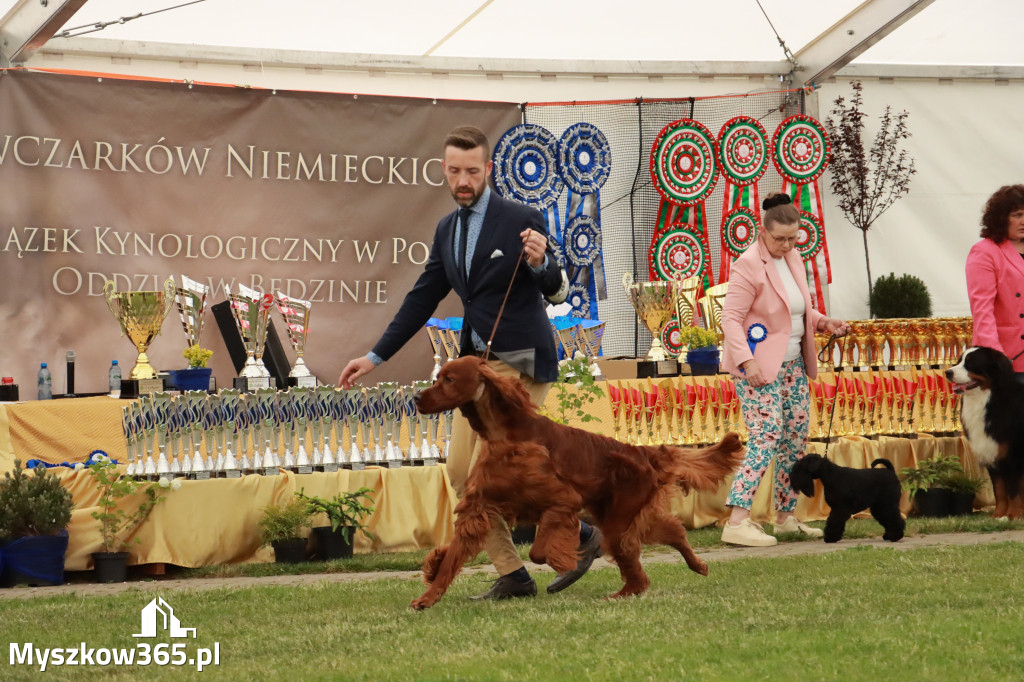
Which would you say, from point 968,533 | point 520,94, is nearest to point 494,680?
point 968,533

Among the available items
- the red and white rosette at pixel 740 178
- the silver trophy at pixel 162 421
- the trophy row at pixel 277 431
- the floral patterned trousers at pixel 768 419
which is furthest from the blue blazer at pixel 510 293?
the red and white rosette at pixel 740 178

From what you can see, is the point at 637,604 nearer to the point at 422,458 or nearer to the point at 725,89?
the point at 422,458

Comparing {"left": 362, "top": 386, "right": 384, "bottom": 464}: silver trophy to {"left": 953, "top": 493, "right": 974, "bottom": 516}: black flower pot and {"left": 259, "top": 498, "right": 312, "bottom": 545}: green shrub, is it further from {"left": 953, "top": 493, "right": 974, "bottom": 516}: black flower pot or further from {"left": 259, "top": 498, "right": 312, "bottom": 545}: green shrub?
{"left": 953, "top": 493, "right": 974, "bottom": 516}: black flower pot

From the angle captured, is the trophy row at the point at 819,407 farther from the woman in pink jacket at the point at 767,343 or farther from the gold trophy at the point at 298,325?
the gold trophy at the point at 298,325

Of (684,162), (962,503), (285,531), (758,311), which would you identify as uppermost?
(684,162)

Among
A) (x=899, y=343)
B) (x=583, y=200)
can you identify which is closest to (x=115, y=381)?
(x=583, y=200)

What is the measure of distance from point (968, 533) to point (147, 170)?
582 cm

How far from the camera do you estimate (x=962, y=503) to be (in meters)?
7.08

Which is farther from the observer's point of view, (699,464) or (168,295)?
(168,295)

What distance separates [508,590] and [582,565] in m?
0.35

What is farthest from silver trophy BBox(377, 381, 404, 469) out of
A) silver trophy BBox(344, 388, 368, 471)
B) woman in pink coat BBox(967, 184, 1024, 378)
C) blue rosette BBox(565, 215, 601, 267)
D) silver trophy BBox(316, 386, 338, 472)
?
blue rosette BBox(565, 215, 601, 267)

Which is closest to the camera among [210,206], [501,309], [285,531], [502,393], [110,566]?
[502,393]

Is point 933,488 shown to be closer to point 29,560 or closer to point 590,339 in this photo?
point 590,339

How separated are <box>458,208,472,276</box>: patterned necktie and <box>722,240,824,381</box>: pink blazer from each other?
6.35ft
